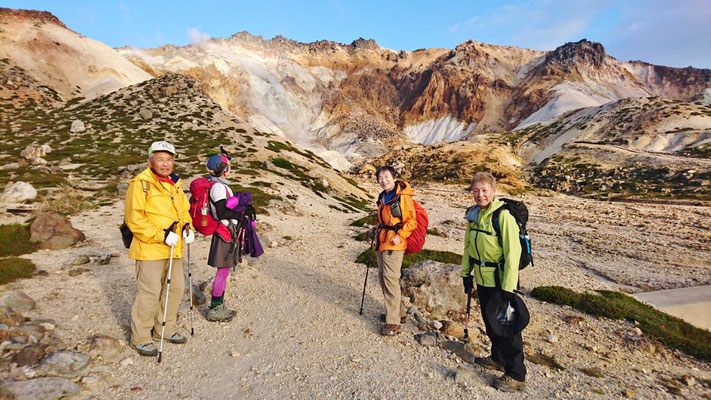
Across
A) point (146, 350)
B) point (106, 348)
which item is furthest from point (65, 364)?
point (146, 350)

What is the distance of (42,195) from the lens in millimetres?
19641

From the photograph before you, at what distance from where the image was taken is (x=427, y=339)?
22.1 ft

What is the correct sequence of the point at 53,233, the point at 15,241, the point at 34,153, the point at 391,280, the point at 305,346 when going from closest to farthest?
the point at 305,346
the point at 391,280
the point at 15,241
the point at 53,233
the point at 34,153

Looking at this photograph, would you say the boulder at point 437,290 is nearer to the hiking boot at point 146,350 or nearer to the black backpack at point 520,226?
the black backpack at point 520,226

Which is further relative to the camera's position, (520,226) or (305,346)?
(305,346)

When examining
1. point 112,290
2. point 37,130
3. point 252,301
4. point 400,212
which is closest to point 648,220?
point 400,212

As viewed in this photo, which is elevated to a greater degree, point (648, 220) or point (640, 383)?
point (648, 220)

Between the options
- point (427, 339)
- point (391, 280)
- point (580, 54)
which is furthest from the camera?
point (580, 54)

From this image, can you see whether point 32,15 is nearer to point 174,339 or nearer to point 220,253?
point 220,253

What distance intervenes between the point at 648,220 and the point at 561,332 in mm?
26820

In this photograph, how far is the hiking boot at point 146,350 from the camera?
5.73m

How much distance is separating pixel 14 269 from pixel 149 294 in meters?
6.42

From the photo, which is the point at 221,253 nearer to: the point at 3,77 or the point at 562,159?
the point at 562,159

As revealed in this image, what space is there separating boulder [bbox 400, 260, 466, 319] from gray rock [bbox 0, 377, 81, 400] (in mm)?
7247
